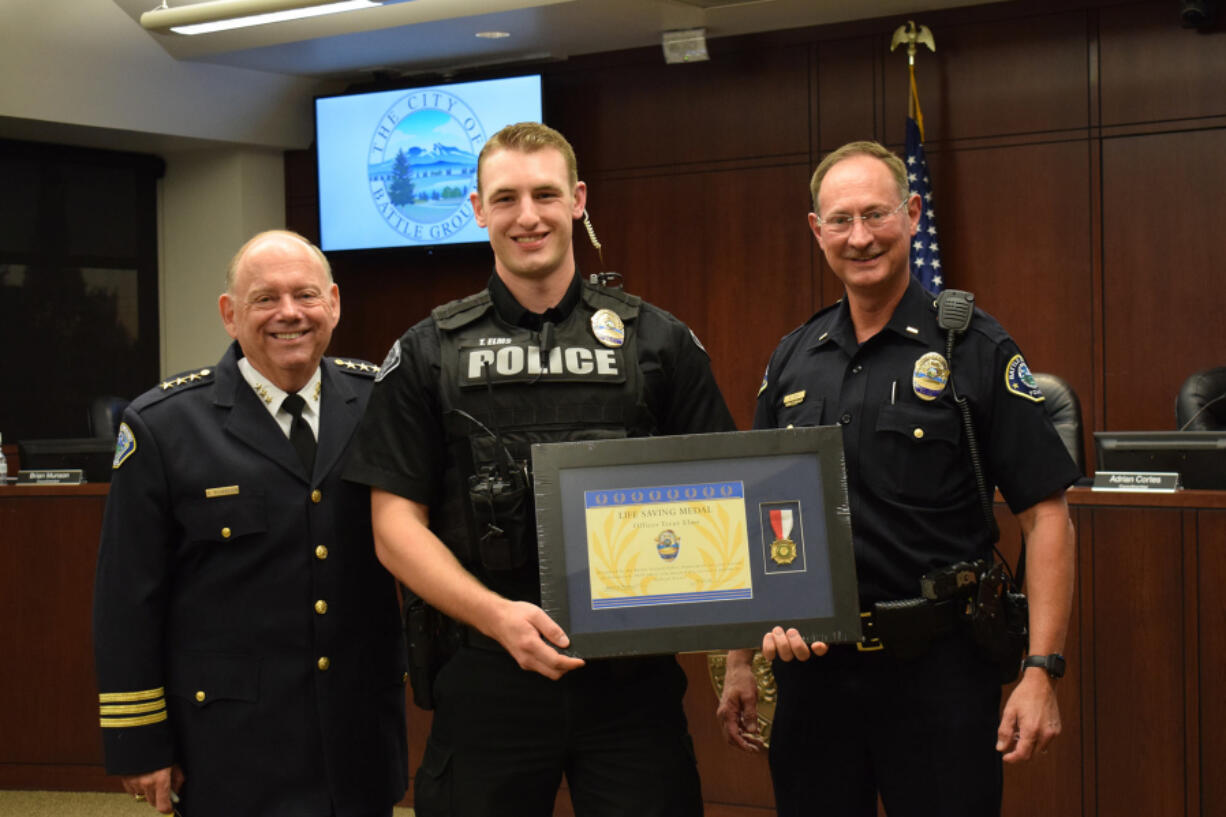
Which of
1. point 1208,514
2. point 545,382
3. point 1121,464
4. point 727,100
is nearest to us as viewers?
point 545,382

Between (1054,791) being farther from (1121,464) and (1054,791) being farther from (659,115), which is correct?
(659,115)

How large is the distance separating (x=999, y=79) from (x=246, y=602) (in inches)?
198

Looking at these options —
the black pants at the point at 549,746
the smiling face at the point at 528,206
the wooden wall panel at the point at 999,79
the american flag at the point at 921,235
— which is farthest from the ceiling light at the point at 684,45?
the black pants at the point at 549,746

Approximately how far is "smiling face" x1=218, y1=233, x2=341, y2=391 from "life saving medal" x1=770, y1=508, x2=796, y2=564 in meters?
0.86

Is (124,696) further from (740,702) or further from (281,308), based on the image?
(740,702)

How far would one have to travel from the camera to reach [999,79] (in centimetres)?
601

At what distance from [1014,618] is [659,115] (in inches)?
203

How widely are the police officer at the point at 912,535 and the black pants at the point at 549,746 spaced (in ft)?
0.96

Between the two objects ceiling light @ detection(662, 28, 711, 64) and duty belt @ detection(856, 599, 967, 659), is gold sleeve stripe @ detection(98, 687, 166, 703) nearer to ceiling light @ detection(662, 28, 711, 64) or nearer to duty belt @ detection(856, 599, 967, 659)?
duty belt @ detection(856, 599, 967, 659)

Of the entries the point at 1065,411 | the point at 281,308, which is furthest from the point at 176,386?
the point at 1065,411

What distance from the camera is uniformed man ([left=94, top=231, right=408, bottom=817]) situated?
209cm

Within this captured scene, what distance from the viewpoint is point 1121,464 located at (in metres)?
3.56

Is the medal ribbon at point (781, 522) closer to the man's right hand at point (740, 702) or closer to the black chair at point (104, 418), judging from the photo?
the man's right hand at point (740, 702)

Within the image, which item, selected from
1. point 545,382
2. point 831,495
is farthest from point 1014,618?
point 545,382
